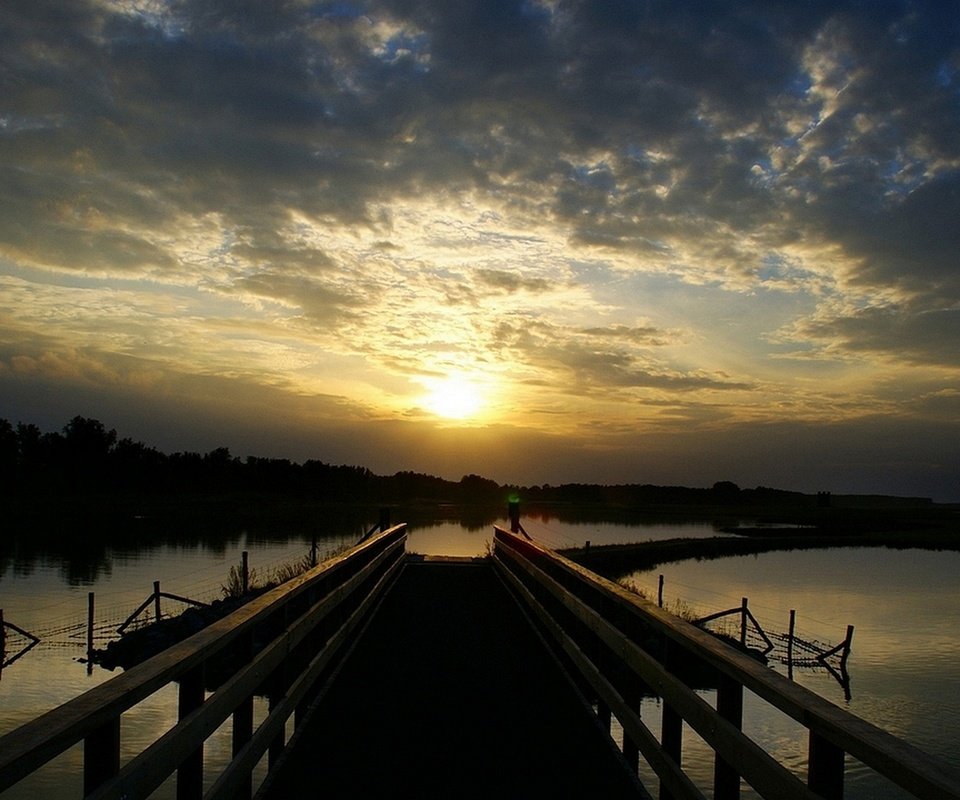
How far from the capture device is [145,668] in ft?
11.8

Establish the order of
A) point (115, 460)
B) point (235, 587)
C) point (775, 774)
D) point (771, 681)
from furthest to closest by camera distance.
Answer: point (115, 460) → point (235, 587) → point (771, 681) → point (775, 774)

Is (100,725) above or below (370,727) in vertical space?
above

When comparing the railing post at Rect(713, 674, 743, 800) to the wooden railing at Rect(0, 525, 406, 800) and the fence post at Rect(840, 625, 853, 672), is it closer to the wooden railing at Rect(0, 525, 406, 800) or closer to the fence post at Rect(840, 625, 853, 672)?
the wooden railing at Rect(0, 525, 406, 800)

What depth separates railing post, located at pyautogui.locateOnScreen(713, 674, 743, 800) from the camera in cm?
393

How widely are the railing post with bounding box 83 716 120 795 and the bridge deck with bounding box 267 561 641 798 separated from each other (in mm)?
2334

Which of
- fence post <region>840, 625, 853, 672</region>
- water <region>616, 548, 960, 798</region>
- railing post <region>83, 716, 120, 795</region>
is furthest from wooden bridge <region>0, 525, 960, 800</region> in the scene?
fence post <region>840, 625, 853, 672</region>

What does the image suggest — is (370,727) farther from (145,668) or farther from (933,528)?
(933,528)

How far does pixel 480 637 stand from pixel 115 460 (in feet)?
492

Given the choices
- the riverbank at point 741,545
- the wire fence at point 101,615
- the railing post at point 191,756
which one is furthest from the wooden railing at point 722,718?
the riverbank at point 741,545

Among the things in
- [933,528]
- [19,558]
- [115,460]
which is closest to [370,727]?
[19,558]

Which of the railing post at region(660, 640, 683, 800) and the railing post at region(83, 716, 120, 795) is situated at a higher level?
the railing post at region(83, 716, 120, 795)

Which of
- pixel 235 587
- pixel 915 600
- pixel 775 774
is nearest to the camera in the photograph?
pixel 775 774

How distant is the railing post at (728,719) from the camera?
12.9ft

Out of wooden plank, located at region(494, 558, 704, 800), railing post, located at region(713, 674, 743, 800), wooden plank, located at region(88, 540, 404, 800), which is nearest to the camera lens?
wooden plank, located at region(88, 540, 404, 800)
